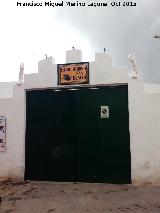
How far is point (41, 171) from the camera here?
14836 mm

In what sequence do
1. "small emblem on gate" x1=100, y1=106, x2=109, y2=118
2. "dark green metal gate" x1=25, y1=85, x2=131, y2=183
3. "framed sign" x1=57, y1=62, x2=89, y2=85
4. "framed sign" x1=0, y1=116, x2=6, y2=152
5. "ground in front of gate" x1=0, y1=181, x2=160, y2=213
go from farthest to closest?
1. "framed sign" x1=0, y1=116, x2=6, y2=152
2. "framed sign" x1=57, y1=62, x2=89, y2=85
3. "small emblem on gate" x1=100, y1=106, x2=109, y2=118
4. "dark green metal gate" x1=25, y1=85, x2=131, y2=183
5. "ground in front of gate" x1=0, y1=181, x2=160, y2=213

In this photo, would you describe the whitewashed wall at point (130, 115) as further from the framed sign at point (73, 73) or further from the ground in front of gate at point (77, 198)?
the ground in front of gate at point (77, 198)

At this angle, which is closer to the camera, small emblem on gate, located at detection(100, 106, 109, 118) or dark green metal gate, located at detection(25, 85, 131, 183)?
dark green metal gate, located at detection(25, 85, 131, 183)

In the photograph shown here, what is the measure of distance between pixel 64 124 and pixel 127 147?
8.83 ft

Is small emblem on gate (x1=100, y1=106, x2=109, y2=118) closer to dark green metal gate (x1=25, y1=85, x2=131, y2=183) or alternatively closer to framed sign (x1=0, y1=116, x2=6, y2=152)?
dark green metal gate (x1=25, y1=85, x2=131, y2=183)

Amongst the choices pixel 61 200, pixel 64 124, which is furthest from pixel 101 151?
pixel 61 200

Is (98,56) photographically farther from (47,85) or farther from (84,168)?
(84,168)

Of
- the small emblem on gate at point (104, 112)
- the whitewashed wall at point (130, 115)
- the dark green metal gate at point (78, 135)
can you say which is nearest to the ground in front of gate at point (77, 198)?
the dark green metal gate at point (78, 135)

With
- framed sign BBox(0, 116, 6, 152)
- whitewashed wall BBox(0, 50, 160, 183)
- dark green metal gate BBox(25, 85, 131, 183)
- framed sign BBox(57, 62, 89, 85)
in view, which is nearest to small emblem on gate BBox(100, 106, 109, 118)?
dark green metal gate BBox(25, 85, 131, 183)

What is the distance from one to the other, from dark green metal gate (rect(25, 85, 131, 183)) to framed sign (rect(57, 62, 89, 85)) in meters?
0.34

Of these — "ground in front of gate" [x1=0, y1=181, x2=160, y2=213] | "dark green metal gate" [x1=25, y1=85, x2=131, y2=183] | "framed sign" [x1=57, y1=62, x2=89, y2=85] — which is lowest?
"ground in front of gate" [x1=0, y1=181, x2=160, y2=213]

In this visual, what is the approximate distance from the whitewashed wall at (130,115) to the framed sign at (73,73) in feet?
0.68

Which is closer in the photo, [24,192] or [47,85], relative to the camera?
[24,192]

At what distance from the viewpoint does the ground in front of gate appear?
10398 millimetres
